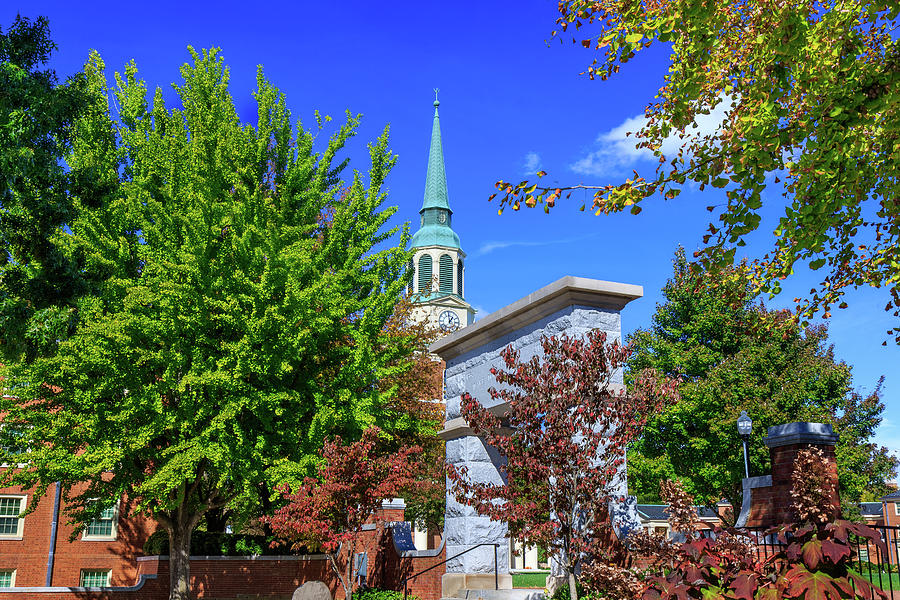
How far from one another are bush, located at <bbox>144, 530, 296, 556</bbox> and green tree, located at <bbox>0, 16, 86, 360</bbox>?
911 centimetres

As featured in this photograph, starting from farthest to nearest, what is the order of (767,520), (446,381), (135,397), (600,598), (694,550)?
1. (135,397)
2. (446,381)
3. (767,520)
4. (600,598)
5. (694,550)

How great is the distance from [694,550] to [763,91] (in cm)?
546

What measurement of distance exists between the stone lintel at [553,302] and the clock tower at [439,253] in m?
63.3

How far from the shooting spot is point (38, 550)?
94.1 ft

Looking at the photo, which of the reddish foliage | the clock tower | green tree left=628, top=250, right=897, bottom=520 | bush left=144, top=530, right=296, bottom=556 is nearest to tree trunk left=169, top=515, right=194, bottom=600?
bush left=144, top=530, right=296, bottom=556

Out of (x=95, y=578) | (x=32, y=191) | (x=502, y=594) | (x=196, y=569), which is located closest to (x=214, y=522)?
(x=196, y=569)

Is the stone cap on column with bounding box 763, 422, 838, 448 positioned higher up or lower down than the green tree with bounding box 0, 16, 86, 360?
lower down

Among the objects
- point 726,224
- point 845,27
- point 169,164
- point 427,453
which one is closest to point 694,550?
point 726,224

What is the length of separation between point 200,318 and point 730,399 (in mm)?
23473

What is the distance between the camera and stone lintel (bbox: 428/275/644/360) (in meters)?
10.7

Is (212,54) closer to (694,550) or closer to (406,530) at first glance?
(406,530)

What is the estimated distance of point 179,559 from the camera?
61.1 ft

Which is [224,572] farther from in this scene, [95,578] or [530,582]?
[530,582]

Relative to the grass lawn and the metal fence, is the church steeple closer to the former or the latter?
the grass lawn
